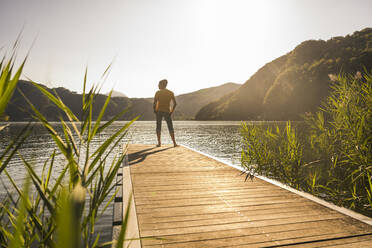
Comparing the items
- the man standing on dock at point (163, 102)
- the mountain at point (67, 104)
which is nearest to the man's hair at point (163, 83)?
the man standing on dock at point (163, 102)

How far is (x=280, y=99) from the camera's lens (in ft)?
257

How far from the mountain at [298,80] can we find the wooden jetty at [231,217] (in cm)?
3195

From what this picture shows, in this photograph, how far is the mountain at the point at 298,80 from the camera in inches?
2226

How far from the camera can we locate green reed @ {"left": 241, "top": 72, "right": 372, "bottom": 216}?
401cm

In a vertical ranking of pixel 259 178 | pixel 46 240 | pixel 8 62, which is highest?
pixel 8 62

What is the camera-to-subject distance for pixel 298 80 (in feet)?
241

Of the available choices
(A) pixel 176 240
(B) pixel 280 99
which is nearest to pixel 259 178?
(A) pixel 176 240

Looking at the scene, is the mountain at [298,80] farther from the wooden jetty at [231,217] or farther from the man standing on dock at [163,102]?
the wooden jetty at [231,217]

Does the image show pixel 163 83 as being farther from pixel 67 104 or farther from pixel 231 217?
pixel 67 104

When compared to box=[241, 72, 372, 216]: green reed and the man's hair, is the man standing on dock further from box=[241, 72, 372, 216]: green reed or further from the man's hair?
box=[241, 72, 372, 216]: green reed

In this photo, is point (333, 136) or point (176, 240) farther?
point (333, 136)

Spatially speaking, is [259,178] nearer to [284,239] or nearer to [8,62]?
[284,239]

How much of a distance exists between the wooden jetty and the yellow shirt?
4170 mm

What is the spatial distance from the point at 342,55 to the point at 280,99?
2223 centimetres
